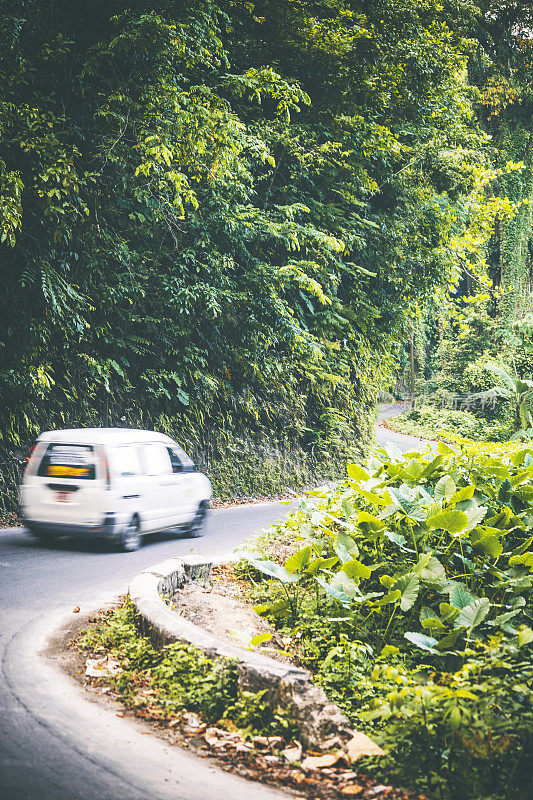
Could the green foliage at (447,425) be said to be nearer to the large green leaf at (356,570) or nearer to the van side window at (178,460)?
the van side window at (178,460)

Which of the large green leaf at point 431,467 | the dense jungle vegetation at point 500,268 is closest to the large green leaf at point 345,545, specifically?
the large green leaf at point 431,467

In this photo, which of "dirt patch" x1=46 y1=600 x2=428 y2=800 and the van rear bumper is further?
the van rear bumper

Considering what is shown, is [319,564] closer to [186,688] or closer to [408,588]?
[408,588]

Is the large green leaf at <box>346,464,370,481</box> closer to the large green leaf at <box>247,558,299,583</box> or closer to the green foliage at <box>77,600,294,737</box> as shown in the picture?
the large green leaf at <box>247,558,299,583</box>

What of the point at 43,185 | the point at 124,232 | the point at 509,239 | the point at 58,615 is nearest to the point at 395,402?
the point at 509,239

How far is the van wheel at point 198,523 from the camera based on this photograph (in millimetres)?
11617

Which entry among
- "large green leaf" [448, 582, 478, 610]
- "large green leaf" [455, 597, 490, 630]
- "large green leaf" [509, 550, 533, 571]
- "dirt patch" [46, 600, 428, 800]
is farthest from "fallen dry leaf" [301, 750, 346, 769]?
"large green leaf" [509, 550, 533, 571]

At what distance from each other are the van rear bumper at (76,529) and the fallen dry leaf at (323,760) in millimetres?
6160

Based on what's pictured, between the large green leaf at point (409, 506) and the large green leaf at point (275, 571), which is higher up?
the large green leaf at point (409, 506)

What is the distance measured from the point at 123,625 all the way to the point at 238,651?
1.45 m

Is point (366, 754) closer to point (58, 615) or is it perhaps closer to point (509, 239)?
point (58, 615)

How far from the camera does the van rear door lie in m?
9.19

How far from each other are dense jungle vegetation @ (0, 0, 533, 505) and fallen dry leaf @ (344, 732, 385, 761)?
328 inches

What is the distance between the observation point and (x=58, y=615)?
6.20m
